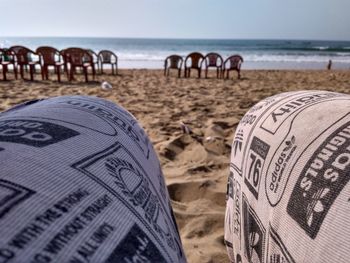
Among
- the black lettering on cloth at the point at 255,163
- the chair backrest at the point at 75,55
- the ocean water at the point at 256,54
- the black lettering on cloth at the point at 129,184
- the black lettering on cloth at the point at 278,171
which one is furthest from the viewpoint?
the ocean water at the point at 256,54

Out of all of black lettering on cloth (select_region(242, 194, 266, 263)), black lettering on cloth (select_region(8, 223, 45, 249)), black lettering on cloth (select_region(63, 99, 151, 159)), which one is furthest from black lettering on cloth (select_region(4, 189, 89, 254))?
black lettering on cloth (select_region(242, 194, 266, 263))

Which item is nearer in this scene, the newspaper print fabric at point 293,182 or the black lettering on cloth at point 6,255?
the black lettering on cloth at point 6,255

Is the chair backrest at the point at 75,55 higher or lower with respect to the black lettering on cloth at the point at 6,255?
lower

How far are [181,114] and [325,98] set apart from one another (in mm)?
3125

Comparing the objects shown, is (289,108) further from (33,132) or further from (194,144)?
(194,144)

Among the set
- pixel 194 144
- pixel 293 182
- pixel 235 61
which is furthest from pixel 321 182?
pixel 235 61

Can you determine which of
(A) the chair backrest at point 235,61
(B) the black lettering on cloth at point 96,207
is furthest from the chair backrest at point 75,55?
(B) the black lettering on cloth at point 96,207

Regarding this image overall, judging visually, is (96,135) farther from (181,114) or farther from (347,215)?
(181,114)

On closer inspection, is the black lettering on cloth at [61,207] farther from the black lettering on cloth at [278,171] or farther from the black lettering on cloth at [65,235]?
the black lettering on cloth at [278,171]

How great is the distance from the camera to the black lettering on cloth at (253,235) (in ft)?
3.34

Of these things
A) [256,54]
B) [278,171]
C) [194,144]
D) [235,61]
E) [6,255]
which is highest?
[6,255]

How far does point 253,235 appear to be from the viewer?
108cm

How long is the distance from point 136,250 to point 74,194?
141 millimetres

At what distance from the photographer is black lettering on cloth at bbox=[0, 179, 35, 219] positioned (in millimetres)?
491
